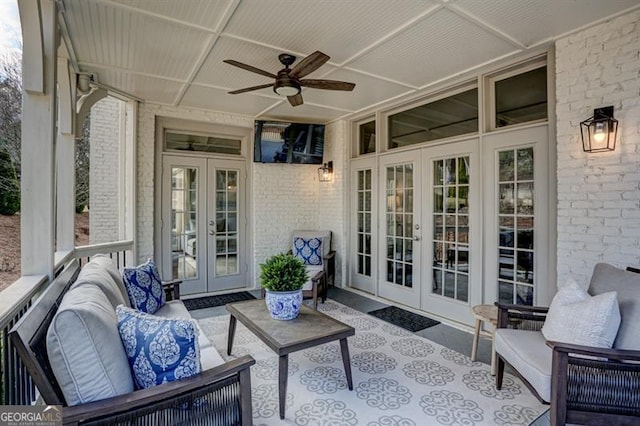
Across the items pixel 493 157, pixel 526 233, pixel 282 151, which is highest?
pixel 282 151

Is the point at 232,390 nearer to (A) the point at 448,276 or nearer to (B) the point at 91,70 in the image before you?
(A) the point at 448,276

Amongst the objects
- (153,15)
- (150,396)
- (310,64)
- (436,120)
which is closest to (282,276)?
(150,396)

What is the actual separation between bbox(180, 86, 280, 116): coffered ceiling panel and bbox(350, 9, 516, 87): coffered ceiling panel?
172 centimetres

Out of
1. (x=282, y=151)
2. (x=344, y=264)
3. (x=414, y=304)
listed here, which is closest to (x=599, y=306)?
(x=414, y=304)

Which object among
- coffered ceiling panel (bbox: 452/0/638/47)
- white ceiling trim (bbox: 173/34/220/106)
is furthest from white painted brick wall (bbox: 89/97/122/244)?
coffered ceiling panel (bbox: 452/0/638/47)

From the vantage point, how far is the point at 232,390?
5.33ft

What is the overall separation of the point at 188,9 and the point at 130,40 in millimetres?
852

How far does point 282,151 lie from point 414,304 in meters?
3.16

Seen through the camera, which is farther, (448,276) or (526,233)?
(448,276)

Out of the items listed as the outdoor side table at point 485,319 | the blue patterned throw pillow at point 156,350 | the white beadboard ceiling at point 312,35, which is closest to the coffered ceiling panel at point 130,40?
the white beadboard ceiling at point 312,35

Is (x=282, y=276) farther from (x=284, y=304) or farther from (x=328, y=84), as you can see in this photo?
(x=328, y=84)

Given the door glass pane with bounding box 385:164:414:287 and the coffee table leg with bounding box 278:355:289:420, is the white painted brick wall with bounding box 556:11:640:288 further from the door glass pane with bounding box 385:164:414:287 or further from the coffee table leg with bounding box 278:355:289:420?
the coffee table leg with bounding box 278:355:289:420

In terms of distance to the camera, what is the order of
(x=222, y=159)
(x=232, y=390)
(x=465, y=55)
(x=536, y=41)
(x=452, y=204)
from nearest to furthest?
(x=232, y=390) → (x=536, y=41) → (x=465, y=55) → (x=452, y=204) → (x=222, y=159)

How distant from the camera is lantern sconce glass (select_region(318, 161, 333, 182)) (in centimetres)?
588
